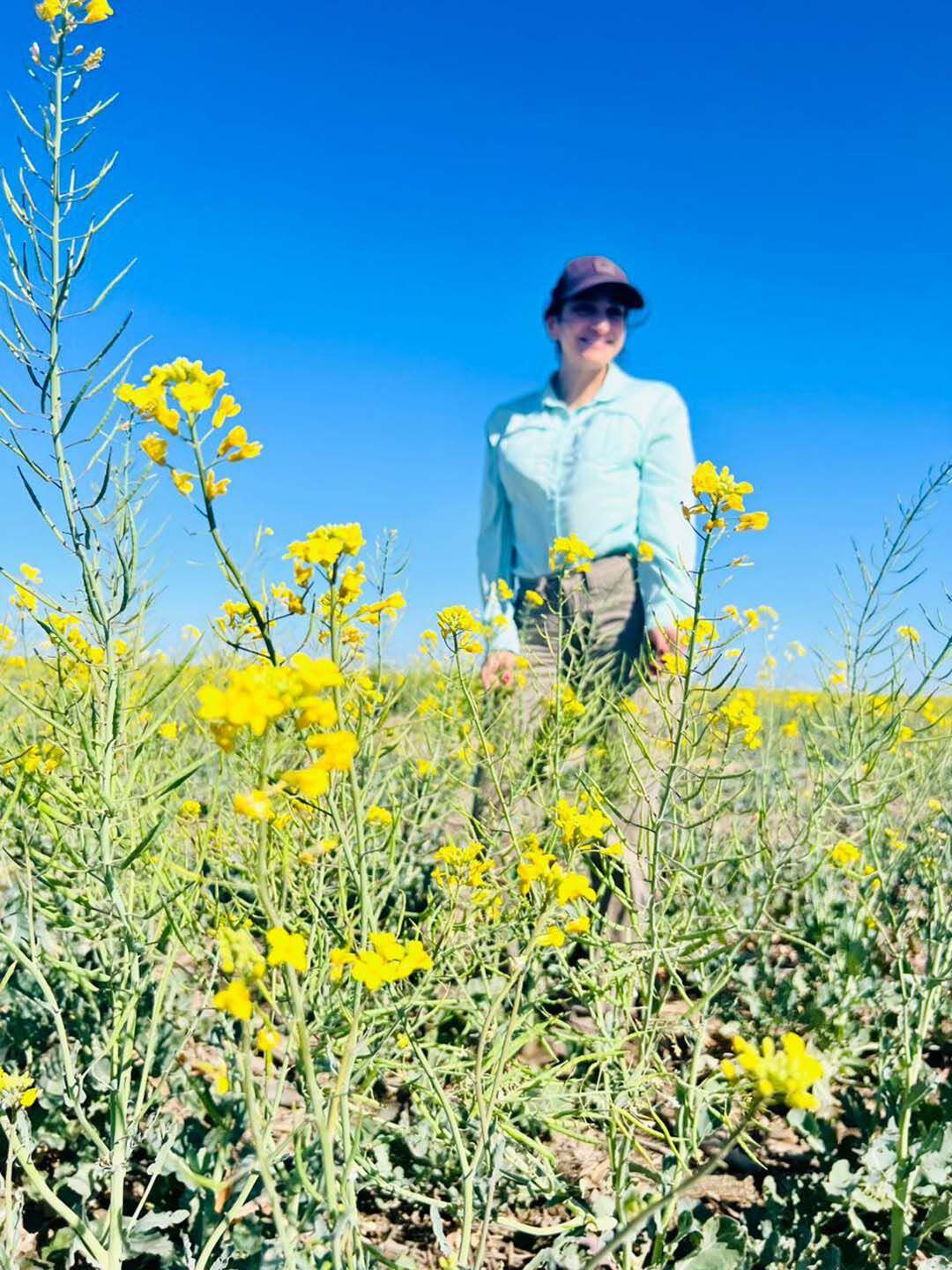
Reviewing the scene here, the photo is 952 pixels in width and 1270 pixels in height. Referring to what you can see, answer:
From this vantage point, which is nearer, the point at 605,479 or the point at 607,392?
the point at 605,479

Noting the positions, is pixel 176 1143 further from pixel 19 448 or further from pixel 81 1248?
pixel 19 448

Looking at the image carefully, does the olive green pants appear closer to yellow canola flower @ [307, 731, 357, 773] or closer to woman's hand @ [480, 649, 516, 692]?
woman's hand @ [480, 649, 516, 692]

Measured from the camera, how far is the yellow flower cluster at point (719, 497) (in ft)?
4.83

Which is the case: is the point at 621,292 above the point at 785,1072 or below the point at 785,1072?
above

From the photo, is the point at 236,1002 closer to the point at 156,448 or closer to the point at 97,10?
the point at 156,448

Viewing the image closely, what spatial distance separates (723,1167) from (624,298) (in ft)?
9.45

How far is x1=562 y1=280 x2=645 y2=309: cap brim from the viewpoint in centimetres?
356

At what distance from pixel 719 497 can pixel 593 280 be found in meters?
2.34

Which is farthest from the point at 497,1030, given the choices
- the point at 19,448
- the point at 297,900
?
the point at 19,448

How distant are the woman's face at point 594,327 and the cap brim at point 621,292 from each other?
0.02m

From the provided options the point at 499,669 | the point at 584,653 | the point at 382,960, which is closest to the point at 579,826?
the point at 382,960

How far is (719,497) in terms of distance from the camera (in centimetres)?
148

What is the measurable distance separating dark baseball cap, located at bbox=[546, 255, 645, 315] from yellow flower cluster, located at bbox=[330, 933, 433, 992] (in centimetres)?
293

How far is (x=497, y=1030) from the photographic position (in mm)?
1770
